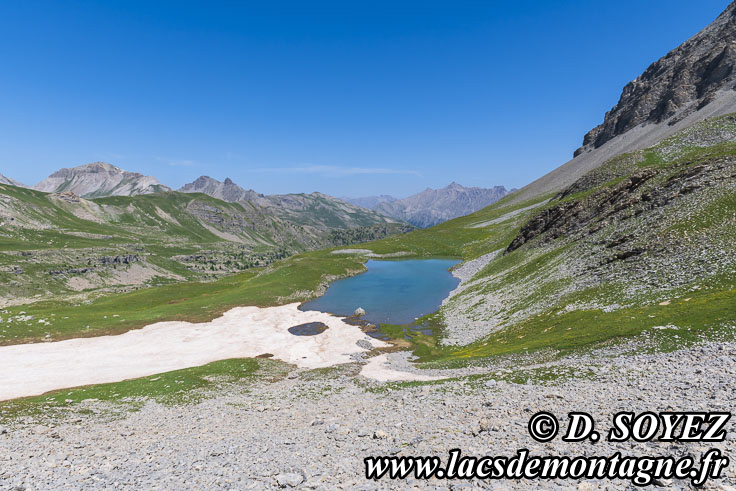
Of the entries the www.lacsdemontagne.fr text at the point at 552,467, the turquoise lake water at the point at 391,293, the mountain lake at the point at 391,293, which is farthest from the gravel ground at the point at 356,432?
the turquoise lake water at the point at 391,293

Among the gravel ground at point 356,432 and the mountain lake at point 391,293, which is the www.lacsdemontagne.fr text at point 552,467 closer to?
the gravel ground at point 356,432

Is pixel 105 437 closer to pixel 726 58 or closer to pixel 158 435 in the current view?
pixel 158 435

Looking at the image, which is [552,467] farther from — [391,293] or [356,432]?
[391,293]

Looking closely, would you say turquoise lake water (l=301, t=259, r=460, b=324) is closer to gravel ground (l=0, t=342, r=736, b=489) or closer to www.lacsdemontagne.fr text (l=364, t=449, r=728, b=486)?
gravel ground (l=0, t=342, r=736, b=489)

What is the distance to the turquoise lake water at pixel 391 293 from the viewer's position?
7906 centimetres

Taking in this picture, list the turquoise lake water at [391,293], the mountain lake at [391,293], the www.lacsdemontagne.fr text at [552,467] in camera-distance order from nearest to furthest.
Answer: the www.lacsdemontagne.fr text at [552,467], the mountain lake at [391,293], the turquoise lake water at [391,293]

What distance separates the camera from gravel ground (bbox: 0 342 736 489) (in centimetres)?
1611

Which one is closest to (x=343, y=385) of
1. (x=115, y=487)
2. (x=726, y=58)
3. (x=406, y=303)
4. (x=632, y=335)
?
(x=115, y=487)

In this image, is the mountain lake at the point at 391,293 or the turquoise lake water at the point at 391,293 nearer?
the mountain lake at the point at 391,293

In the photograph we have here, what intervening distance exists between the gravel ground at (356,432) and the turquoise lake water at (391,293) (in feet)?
149

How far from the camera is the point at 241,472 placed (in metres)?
17.3

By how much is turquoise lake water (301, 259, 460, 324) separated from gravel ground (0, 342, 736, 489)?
1791 inches

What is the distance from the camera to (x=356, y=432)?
2094 centimetres

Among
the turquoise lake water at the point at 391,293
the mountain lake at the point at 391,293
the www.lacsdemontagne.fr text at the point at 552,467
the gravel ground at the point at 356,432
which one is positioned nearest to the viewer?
the www.lacsdemontagne.fr text at the point at 552,467
